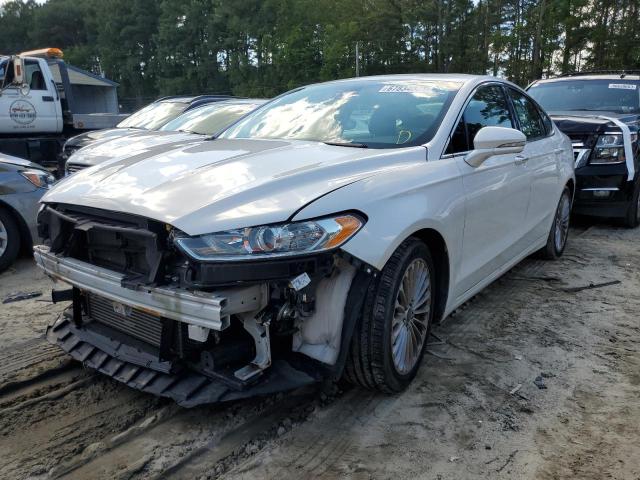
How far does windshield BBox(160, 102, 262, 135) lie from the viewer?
765cm

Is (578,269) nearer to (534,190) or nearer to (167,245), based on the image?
(534,190)

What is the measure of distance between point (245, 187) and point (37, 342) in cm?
201

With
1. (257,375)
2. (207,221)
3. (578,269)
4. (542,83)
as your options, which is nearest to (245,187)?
(207,221)

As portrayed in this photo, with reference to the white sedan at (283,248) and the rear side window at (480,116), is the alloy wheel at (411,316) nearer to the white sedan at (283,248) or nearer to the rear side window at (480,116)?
the white sedan at (283,248)

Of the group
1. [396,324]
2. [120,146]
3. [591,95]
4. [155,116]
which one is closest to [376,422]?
[396,324]

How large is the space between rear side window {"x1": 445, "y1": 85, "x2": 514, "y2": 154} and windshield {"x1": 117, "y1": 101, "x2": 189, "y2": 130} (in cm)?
588

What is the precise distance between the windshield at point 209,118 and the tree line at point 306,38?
2319 cm

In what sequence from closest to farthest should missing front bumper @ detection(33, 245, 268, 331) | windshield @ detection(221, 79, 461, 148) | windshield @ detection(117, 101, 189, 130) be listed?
missing front bumper @ detection(33, 245, 268, 331), windshield @ detection(221, 79, 461, 148), windshield @ detection(117, 101, 189, 130)

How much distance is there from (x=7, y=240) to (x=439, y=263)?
414 centimetres

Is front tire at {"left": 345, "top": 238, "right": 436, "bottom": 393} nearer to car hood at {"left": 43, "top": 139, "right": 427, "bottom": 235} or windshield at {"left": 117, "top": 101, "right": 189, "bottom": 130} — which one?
car hood at {"left": 43, "top": 139, "right": 427, "bottom": 235}

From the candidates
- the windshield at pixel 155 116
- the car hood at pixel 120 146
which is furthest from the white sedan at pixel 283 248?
the windshield at pixel 155 116

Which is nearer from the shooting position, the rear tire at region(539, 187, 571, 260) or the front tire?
the front tire

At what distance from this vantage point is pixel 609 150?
661cm

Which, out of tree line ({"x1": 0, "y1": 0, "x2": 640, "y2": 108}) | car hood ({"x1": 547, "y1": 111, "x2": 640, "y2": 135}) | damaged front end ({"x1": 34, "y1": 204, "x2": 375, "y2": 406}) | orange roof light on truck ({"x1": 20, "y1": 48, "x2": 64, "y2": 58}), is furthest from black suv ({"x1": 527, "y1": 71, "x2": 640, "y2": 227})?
tree line ({"x1": 0, "y1": 0, "x2": 640, "y2": 108})
